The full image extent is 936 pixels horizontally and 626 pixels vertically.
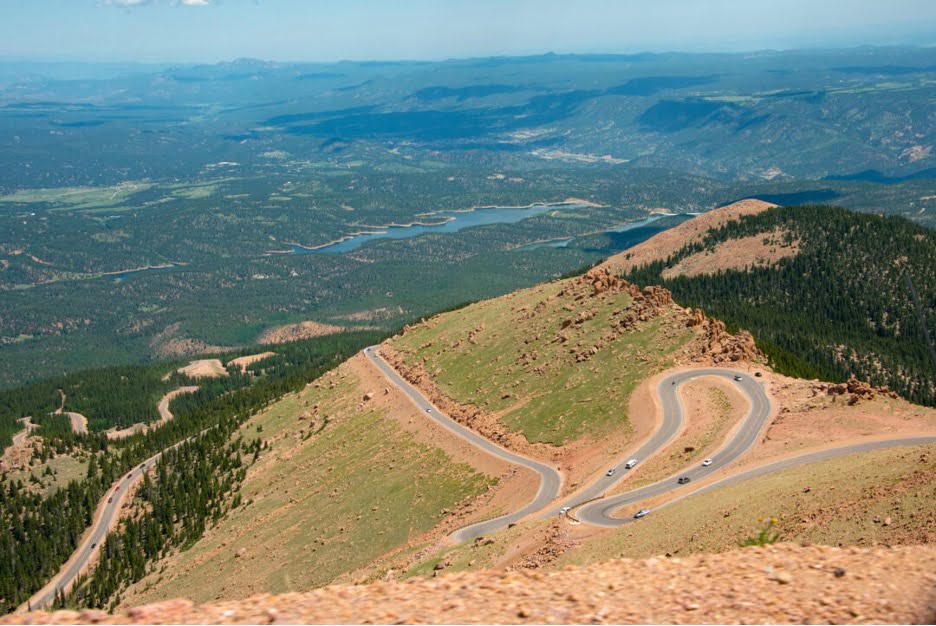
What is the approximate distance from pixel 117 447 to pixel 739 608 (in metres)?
162

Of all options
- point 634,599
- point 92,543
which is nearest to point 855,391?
point 634,599

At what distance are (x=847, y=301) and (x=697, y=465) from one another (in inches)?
4452

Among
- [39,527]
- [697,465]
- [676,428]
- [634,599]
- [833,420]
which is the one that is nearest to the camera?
[634,599]

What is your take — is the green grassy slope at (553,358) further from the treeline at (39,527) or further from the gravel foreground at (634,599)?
the gravel foreground at (634,599)

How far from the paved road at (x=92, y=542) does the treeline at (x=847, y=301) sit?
102 metres

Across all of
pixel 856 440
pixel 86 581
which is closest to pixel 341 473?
pixel 86 581

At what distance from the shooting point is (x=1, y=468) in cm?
14162

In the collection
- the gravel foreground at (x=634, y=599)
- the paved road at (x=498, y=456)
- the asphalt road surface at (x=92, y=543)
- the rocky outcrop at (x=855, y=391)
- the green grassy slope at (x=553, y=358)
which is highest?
the gravel foreground at (x=634, y=599)

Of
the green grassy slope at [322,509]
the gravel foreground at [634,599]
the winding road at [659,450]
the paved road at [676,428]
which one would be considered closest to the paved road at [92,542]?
the green grassy slope at [322,509]

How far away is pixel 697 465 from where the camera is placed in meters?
74.2

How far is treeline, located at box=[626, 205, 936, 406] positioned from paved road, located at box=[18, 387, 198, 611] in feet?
334

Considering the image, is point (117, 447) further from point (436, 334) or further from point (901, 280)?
point (901, 280)

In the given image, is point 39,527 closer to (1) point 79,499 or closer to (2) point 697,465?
(1) point 79,499

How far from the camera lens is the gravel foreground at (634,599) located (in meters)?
24.7
